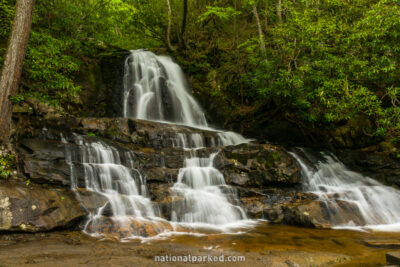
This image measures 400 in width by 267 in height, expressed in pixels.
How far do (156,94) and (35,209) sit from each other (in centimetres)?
947

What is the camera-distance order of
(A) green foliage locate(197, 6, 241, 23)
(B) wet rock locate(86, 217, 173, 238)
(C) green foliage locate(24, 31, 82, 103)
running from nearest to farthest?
(B) wet rock locate(86, 217, 173, 238), (C) green foliage locate(24, 31, 82, 103), (A) green foliage locate(197, 6, 241, 23)

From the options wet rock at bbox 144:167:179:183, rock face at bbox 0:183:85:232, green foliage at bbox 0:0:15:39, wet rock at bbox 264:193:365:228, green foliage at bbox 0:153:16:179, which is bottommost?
wet rock at bbox 264:193:365:228

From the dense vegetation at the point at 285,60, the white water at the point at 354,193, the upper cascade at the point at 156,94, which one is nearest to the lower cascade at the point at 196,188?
the white water at the point at 354,193

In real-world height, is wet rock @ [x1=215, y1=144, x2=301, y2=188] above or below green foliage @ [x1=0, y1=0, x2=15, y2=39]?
below

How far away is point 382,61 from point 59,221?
1058cm

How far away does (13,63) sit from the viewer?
626 cm

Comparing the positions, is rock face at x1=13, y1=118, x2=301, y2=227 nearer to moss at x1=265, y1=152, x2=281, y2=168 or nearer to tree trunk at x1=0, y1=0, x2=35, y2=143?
moss at x1=265, y1=152, x2=281, y2=168

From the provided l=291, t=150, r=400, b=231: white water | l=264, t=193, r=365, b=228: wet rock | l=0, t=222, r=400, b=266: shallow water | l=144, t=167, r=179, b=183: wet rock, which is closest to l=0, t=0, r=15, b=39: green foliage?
l=144, t=167, r=179, b=183: wet rock

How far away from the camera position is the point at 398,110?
909 cm

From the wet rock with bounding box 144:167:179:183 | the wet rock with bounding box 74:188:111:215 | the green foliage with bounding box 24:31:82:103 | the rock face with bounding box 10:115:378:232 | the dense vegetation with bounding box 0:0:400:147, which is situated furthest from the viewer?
the dense vegetation with bounding box 0:0:400:147

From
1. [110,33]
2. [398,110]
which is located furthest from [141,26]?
[398,110]

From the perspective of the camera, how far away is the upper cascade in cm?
1325

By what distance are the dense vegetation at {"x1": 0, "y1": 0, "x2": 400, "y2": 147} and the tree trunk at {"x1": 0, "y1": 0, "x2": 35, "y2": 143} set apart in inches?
12.4

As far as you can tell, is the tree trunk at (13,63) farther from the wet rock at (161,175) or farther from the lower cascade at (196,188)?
the wet rock at (161,175)
